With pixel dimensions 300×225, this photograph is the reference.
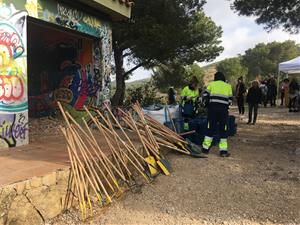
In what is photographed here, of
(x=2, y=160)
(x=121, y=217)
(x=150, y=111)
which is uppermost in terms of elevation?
(x=150, y=111)

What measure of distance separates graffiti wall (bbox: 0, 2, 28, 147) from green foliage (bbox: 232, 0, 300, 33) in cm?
837

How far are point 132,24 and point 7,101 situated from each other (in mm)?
10429

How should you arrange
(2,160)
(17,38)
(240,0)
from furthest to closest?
(240,0)
(17,38)
(2,160)

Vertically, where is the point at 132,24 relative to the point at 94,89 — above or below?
above

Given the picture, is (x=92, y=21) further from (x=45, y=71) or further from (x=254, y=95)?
(x=254, y=95)

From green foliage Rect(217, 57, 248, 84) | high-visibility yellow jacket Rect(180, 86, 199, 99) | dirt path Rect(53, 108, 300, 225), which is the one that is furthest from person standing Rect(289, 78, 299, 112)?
green foliage Rect(217, 57, 248, 84)

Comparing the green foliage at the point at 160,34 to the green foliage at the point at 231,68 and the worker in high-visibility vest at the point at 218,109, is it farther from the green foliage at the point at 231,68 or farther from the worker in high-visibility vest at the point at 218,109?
the green foliage at the point at 231,68

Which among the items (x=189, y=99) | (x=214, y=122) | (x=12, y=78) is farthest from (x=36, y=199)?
(x=189, y=99)

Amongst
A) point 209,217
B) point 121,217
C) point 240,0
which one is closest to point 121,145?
point 121,217

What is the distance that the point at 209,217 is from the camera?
190 inches

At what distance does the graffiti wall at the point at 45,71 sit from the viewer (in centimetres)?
671

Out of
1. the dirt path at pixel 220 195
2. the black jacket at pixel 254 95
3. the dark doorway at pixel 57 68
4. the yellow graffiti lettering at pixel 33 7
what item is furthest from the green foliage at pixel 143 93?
the yellow graffiti lettering at pixel 33 7

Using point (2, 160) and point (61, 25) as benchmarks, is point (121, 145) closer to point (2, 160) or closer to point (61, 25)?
point (2, 160)

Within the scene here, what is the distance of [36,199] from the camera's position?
14.5 ft
